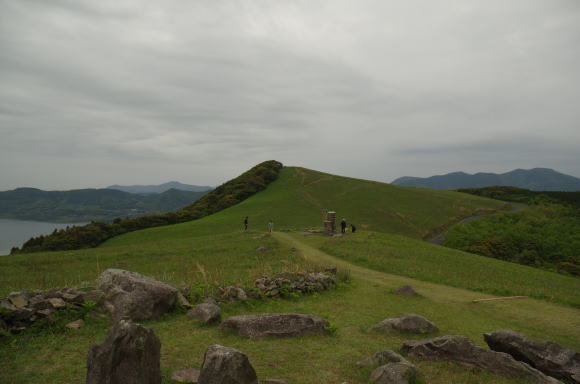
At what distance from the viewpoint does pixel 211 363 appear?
667cm

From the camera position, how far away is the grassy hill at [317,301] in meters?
9.12

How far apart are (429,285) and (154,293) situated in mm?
18172

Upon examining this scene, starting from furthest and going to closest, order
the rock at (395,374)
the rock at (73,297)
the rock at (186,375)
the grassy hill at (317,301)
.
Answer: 1. the rock at (73,297)
2. the grassy hill at (317,301)
3. the rock at (186,375)
4. the rock at (395,374)

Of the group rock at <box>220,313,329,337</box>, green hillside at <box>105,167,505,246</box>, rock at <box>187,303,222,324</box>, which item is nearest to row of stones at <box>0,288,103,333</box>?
rock at <box>187,303,222,324</box>

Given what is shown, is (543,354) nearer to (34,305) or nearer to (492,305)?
(492,305)

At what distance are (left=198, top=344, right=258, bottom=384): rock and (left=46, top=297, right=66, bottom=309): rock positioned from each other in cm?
848

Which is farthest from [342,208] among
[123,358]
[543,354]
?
[123,358]

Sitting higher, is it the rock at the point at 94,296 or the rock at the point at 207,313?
the rock at the point at 94,296

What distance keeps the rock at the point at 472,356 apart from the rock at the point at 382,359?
4.58ft

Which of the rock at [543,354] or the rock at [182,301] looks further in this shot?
the rock at [182,301]

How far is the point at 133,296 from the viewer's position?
12.4 metres

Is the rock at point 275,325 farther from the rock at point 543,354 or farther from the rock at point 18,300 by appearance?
the rock at point 18,300

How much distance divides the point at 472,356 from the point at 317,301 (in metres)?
8.71

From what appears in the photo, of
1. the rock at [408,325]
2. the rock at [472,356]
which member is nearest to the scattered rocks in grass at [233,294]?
the rock at [408,325]
